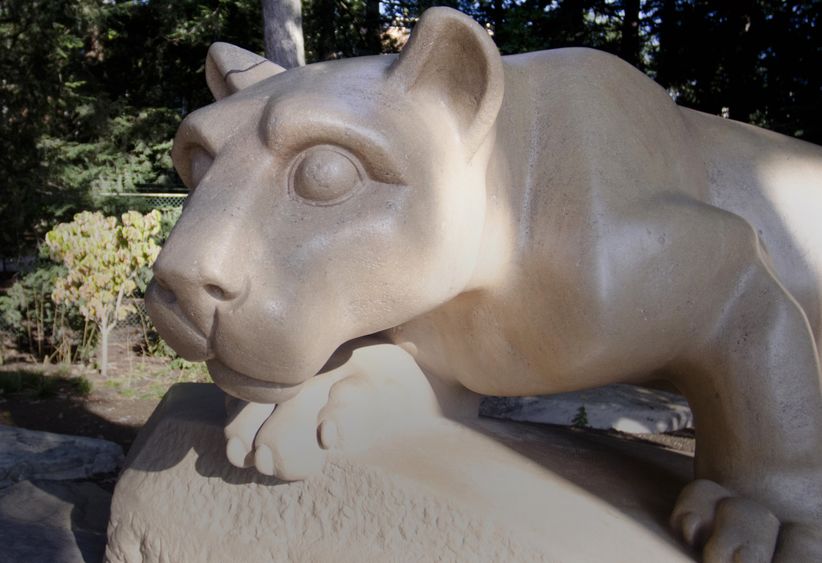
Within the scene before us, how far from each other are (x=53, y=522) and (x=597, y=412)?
10.2 ft

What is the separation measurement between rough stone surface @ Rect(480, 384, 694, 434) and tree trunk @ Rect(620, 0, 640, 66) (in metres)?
3.89

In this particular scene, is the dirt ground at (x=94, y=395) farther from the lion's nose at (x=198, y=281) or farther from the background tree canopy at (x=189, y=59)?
the lion's nose at (x=198, y=281)

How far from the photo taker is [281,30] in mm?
5773

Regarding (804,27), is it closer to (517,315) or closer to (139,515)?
(517,315)

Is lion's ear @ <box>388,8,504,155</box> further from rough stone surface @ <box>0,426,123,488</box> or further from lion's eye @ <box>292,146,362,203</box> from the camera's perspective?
rough stone surface @ <box>0,426,123,488</box>

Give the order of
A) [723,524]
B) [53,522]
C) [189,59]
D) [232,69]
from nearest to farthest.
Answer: [723,524]
[232,69]
[53,522]
[189,59]

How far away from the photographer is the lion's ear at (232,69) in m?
1.88

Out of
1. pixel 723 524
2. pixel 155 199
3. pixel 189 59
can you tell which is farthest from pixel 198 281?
pixel 189 59

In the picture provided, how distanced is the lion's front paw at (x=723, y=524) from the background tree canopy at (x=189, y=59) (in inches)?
164

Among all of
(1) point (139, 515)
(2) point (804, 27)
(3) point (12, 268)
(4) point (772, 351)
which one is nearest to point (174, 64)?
(3) point (12, 268)

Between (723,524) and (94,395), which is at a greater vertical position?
(723,524)

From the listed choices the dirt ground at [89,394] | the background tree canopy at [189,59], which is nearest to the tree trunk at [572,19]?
the background tree canopy at [189,59]

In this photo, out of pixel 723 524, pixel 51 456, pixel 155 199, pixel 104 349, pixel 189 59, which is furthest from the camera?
pixel 189 59

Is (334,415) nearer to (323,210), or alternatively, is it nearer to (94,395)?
(323,210)
